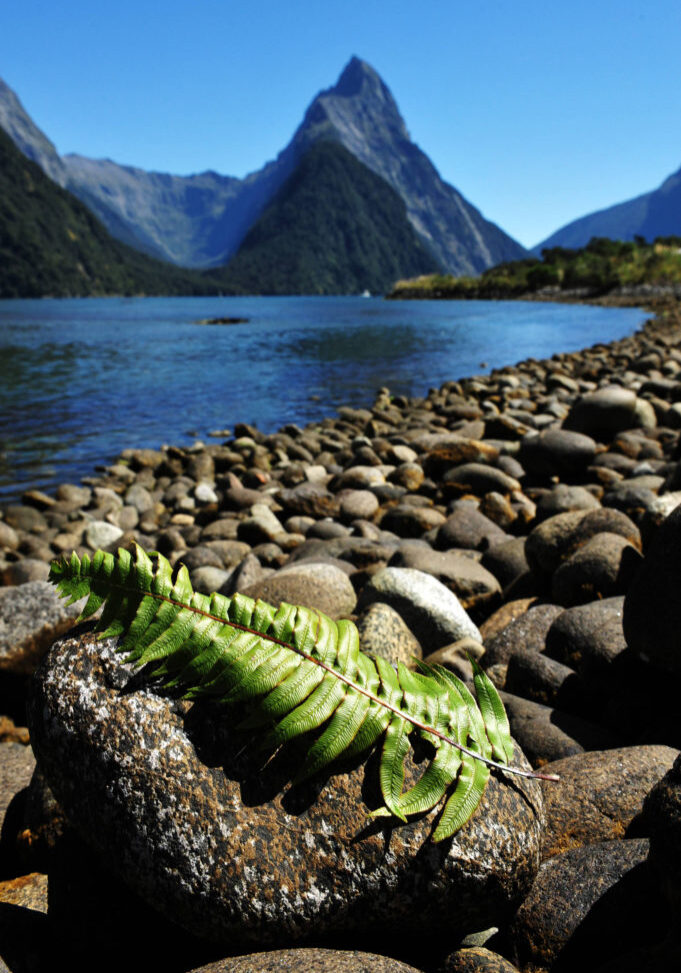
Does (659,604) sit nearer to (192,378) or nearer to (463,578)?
(463,578)

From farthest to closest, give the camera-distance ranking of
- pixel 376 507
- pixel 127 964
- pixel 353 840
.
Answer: pixel 376 507
pixel 127 964
pixel 353 840

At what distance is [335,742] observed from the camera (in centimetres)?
188

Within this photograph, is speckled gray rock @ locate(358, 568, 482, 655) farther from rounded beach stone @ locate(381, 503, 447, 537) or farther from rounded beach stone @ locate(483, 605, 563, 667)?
rounded beach stone @ locate(381, 503, 447, 537)

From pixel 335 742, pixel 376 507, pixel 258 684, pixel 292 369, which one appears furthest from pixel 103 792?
pixel 292 369

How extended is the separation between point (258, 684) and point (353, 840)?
0.52m

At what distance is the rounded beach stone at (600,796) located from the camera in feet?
7.63

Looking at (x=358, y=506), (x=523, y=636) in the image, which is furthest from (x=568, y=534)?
(x=358, y=506)

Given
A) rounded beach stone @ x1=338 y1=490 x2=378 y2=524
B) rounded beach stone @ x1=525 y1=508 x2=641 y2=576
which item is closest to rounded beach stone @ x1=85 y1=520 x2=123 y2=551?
rounded beach stone @ x1=338 y1=490 x2=378 y2=524

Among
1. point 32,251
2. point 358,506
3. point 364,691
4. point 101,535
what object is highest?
point 32,251

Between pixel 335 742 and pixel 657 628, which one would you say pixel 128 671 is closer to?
pixel 335 742

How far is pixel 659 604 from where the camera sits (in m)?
2.92

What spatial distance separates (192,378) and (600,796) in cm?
2760

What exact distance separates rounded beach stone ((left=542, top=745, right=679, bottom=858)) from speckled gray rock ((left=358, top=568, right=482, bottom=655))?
169 centimetres

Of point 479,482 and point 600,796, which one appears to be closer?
point 600,796
